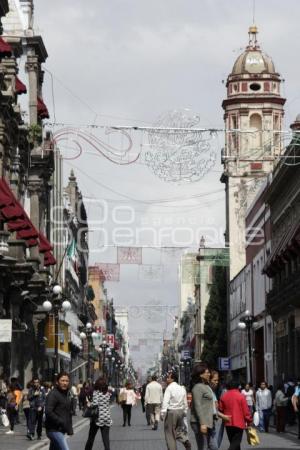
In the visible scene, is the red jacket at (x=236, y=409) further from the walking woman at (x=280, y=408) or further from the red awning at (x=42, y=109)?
the red awning at (x=42, y=109)

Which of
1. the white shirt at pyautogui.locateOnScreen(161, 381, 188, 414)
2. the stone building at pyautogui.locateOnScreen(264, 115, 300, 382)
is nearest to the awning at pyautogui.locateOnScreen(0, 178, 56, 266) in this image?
the stone building at pyautogui.locateOnScreen(264, 115, 300, 382)


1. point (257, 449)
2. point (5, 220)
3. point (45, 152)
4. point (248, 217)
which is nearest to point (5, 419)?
point (5, 220)

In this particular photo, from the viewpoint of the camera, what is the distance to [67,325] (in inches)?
3302

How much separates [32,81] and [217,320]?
57.2 m

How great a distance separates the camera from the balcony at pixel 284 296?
58266 millimetres

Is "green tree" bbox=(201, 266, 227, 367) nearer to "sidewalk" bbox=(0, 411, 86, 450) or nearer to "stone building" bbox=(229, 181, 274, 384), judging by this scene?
"stone building" bbox=(229, 181, 274, 384)

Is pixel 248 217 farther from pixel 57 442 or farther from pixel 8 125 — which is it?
pixel 57 442

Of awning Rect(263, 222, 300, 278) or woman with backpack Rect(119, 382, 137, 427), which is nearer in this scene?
woman with backpack Rect(119, 382, 137, 427)

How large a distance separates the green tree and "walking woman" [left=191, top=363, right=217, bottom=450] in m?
93.4

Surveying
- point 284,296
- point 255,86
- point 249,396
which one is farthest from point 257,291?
point 249,396

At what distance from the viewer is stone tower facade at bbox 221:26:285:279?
106 metres

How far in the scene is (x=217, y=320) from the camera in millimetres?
116000

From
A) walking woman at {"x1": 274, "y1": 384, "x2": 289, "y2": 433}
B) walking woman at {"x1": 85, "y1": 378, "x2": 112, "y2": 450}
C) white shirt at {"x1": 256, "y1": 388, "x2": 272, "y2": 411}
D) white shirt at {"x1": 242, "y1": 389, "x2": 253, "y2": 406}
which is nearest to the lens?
walking woman at {"x1": 85, "y1": 378, "x2": 112, "y2": 450}

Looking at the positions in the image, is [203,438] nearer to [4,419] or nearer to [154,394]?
[154,394]
